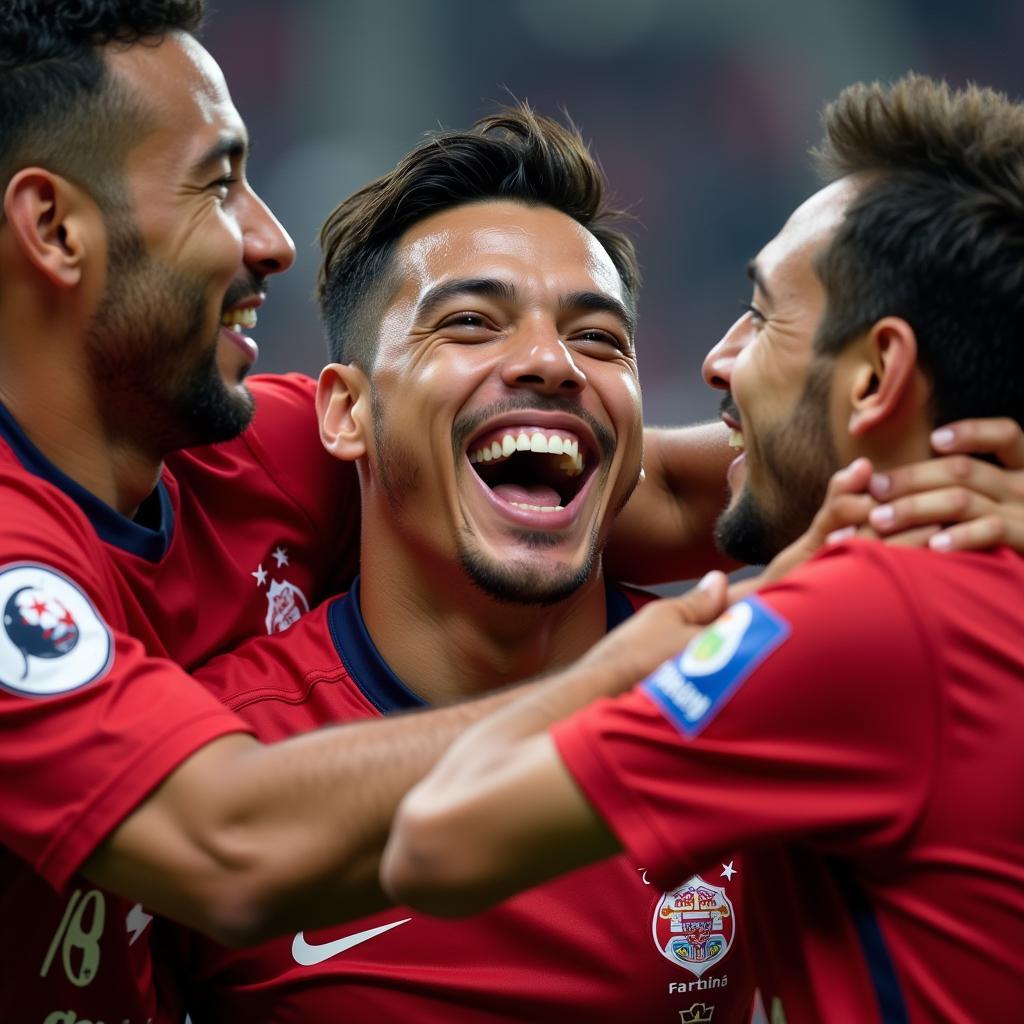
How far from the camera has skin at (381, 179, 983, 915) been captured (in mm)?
1628

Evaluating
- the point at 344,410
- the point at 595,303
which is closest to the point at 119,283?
the point at 344,410

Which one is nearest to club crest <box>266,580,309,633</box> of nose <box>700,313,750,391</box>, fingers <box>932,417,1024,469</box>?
nose <box>700,313,750,391</box>

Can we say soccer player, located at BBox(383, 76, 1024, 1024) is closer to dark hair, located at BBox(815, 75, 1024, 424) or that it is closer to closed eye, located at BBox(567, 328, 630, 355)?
dark hair, located at BBox(815, 75, 1024, 424)

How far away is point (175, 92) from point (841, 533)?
4.86 ft

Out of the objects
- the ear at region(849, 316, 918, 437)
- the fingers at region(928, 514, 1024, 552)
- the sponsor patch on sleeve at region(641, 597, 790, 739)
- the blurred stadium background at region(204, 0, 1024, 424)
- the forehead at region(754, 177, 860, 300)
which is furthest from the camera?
the blurred stadium background at region(204, 0, 1024, 424)

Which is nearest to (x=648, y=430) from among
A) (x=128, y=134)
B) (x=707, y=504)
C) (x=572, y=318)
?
(x=707, y=504)

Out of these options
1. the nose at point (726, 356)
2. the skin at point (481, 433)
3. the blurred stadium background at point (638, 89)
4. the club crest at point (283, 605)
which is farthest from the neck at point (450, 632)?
the blurred stadium background at point (638, 89)

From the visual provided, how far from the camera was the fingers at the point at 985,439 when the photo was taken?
6.14ft

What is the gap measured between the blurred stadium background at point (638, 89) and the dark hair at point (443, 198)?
484 centimetres

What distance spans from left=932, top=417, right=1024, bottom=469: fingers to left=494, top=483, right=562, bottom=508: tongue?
108 cm

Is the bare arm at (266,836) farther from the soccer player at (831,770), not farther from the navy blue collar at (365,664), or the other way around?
the navy blue collar at (365,664)

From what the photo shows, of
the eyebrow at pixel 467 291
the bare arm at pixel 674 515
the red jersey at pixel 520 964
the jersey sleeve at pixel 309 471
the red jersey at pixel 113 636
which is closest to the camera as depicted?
the red jersey at pixel 113 636

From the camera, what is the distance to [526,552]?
2.67 m

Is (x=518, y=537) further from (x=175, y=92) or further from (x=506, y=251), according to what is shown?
(x=175, y=92)
